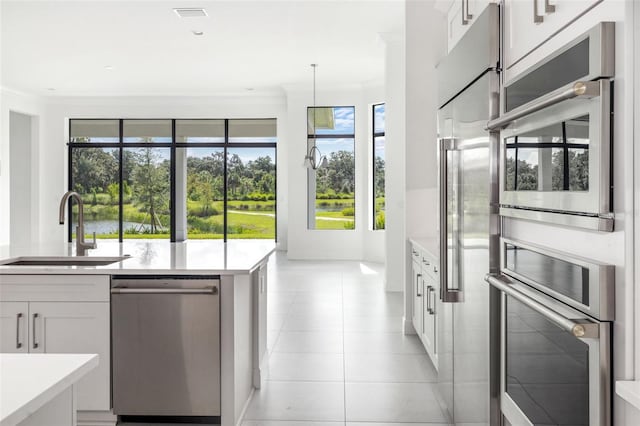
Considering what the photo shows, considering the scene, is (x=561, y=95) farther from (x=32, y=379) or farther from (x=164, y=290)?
(x=164, y=290)

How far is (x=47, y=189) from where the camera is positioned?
10508 millimetres

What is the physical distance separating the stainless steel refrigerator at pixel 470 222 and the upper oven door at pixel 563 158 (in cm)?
22

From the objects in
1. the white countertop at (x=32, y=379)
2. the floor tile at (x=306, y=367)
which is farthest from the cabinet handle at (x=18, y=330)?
the white countertop at (x=32, y=379)

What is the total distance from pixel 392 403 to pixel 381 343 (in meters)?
1.24

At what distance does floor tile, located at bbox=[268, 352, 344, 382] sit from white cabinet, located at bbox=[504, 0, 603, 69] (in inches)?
97.6

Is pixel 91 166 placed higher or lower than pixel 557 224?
higher

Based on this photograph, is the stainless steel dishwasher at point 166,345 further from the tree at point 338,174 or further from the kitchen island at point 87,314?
the tree at point 338,174

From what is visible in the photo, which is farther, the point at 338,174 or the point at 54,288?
the point at 338,174

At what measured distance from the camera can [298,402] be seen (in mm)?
3010

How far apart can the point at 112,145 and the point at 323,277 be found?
19.7 ft

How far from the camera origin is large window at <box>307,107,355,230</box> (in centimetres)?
952

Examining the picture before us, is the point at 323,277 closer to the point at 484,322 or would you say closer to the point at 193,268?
the point at 193,268

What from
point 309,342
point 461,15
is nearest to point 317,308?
point 309,342

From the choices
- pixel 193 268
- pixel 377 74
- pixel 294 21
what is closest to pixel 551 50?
pixel 193 268
